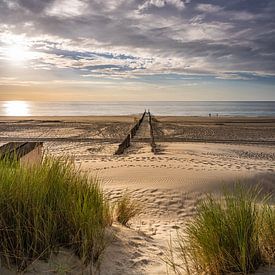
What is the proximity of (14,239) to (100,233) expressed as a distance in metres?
0.94

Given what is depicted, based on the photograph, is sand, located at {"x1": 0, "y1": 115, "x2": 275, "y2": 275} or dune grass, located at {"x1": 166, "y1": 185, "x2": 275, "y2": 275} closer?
dune grass, located at {"x1": 166, "y1": 185, "x2": 275, "y2": 275}

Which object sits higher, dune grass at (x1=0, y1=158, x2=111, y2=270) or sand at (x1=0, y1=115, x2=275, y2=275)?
dune grass at (x1=0, y1=158, x2=111, y2=270)

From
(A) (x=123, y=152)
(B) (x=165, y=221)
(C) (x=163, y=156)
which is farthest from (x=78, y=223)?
(A) (x=123, y=152)

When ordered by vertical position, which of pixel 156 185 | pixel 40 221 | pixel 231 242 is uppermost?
pixel 40 221

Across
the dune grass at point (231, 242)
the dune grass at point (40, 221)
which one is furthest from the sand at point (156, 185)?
the dune grass at point (231, 242)

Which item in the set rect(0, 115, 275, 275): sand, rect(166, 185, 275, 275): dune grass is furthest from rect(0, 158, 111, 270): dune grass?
rect(166, 185, 275, 275): dune grass

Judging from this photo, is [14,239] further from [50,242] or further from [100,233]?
[100,233]

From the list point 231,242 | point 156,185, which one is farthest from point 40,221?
point 156,185

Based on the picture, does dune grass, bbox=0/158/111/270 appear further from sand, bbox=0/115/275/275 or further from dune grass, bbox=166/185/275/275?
dune grass, bbox=166/185/275/275

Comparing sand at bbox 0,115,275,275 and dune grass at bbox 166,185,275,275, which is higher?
dune grass at bbox 166,185,275,275

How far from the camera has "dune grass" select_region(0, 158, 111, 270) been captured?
339 centimetres

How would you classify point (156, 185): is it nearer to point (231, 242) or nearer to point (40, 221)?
point (231, 242)

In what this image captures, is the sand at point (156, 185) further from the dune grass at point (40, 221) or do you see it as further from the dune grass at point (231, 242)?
the dune grass at point (231, 242)

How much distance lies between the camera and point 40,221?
3510 mm
